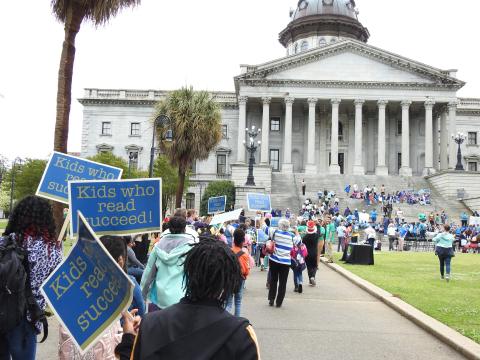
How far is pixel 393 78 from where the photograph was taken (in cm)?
6109

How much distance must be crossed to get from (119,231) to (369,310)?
7546mm

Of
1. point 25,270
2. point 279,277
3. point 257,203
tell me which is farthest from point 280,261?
point 257,203

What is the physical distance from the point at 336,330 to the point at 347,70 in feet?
181

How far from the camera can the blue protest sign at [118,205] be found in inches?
210

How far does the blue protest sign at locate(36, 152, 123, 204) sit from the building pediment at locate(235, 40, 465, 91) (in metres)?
53.1

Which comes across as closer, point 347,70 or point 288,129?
point 288,129

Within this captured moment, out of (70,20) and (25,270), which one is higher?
(70,20)

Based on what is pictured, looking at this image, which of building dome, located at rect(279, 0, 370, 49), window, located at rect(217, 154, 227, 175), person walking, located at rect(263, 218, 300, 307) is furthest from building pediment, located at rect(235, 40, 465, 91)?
person walking, located at rect(263, 218, 300, 307)

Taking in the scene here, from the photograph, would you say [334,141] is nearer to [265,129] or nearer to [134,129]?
[265,129]

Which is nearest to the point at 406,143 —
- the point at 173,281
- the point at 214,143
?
the point at 214,143

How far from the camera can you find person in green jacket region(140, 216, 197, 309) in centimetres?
621

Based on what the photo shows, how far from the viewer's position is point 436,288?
563 inches

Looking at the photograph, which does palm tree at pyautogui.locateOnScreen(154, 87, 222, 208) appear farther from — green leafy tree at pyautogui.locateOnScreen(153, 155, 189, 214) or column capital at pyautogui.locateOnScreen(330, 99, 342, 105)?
column capital at pyautogui.locateOnScreen(330, 99, 342, 105)

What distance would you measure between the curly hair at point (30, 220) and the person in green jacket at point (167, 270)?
1.70m
